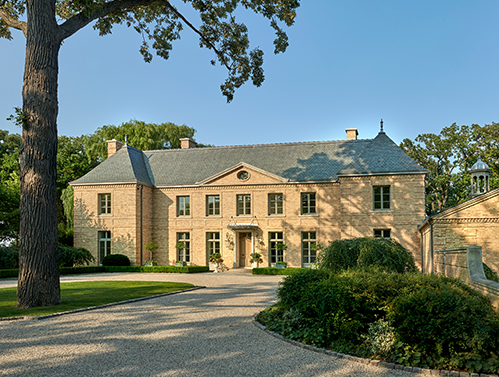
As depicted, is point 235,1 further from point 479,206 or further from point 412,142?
point 412,142

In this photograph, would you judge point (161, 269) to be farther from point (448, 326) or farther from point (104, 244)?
point (448, 326)

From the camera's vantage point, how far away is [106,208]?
97.1 ft

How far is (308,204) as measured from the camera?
27.8 metres

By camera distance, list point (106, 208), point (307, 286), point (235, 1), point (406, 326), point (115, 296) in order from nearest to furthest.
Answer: point (406, 326) → point (307, 286) → point (115, 296) → point (235, 1) → point (106, 208)

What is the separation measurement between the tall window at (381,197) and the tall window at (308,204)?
382cm

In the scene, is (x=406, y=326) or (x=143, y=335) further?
(x=143, y=335)

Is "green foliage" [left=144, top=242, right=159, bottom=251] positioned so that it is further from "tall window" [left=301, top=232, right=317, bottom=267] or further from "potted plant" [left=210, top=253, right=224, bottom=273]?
"tall window" [left=301, top=232, right=317, bottom=267]

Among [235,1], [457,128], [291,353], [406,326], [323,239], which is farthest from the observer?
[457,128]

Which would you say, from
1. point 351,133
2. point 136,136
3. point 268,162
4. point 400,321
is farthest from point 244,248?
point 400,321

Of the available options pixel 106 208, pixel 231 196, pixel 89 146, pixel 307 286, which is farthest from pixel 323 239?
pixel 89 146

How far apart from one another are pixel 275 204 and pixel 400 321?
21.9m

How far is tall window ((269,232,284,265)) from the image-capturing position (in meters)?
27.9

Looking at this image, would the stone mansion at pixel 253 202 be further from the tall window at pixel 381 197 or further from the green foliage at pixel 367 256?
the green foliage at pixel 367 256

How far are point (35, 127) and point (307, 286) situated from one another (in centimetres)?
806
